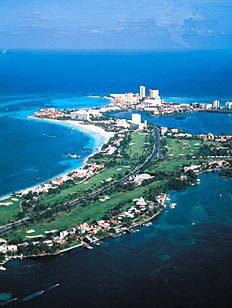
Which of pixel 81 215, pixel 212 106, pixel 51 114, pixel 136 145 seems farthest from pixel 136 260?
pixel 212 106

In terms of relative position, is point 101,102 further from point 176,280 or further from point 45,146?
point 176,280

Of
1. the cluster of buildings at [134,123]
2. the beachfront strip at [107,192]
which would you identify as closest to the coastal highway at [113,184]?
the beachfront strip at [107,192]

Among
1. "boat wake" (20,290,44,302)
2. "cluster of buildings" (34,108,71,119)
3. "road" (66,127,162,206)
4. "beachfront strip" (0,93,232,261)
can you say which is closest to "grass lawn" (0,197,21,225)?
"beachfront strip" (0,93,232,261)

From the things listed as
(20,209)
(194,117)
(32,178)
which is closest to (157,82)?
(194,117)

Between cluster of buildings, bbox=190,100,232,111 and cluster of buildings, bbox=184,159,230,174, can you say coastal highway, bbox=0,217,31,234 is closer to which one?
cluster of buildings, bbox=184,159,230,174

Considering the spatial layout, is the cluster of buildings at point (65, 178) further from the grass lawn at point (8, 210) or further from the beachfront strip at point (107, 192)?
the grass lawn at point (8, 210)
